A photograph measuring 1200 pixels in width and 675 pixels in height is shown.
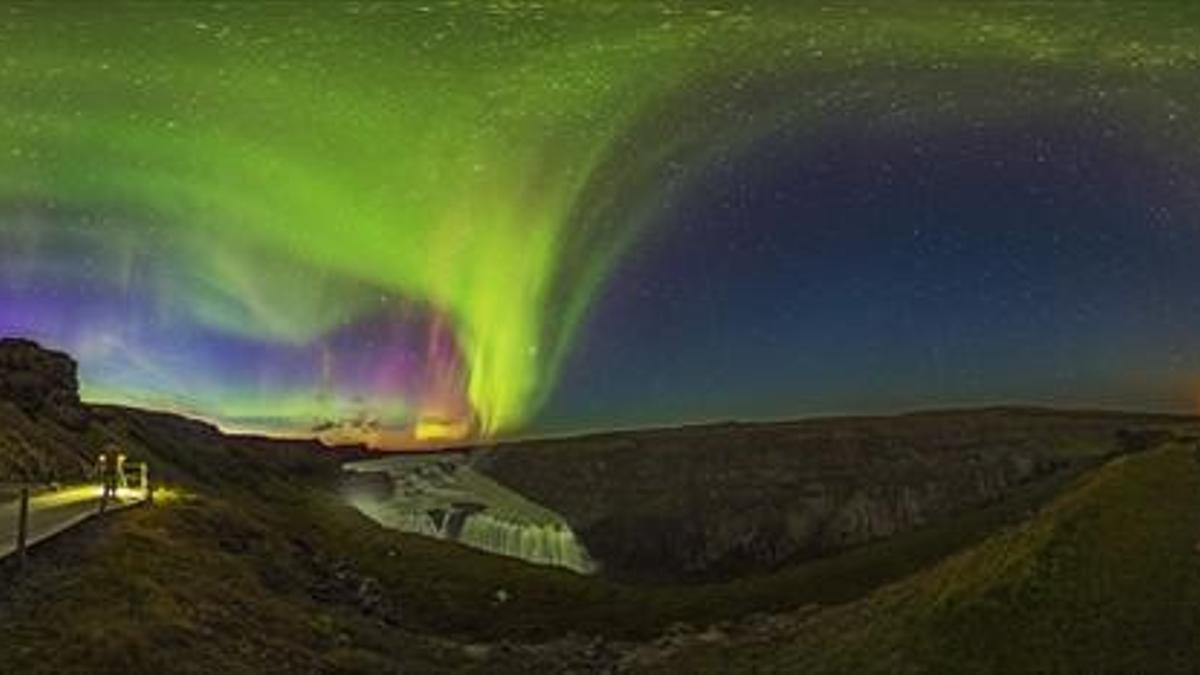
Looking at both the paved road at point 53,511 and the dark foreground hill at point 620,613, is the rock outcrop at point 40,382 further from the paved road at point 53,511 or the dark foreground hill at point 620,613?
the paved road at point 53,511

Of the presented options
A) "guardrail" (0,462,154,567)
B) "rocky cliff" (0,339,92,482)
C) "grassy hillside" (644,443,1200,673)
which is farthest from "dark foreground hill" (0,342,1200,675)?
"rocky cliff" (0,339,92,482)

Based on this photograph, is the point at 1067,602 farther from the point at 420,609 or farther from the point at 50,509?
the point at 420,609

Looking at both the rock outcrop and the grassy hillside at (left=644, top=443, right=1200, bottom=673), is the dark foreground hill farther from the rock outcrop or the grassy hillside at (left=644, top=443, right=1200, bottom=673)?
the rock outcrop

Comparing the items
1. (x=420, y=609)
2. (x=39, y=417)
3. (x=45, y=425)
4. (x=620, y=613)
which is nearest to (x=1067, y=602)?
(x=620, y=613)

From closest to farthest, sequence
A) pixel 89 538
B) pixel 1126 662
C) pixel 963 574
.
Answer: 1. pixel 1126 662
2. pixel 963 574
3. pixel 89 538

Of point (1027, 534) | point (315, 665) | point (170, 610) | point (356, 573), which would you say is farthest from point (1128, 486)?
point (356, 573)

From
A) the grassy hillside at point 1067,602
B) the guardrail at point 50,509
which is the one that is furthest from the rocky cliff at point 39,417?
the grassy hillside at point 1067,602

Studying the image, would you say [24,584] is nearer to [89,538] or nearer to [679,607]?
[89,538]
